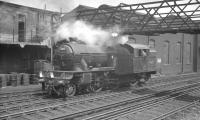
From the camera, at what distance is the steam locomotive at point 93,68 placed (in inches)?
517

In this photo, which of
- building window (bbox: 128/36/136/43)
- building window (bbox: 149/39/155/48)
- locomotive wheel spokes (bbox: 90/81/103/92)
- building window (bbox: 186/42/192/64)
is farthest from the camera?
building window (bbox: 186/42/192/64)

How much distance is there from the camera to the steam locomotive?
1314cm

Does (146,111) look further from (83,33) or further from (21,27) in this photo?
(21,27)

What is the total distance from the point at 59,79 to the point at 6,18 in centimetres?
996

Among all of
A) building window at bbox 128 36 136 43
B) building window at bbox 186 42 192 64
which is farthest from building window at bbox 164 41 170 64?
building window at bbox 128 36 136 43

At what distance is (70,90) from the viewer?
13.3 meters

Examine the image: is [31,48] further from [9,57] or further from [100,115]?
[100,115]

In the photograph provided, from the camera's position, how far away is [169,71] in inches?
1330

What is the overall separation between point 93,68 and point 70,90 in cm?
190

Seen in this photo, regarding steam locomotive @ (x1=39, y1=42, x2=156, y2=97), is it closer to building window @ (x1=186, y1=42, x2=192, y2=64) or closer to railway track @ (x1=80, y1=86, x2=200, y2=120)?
railway track @ (x1=80, y1=86, x2=200, y2=120)

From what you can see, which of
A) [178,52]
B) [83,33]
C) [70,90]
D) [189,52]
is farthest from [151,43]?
[70,90]

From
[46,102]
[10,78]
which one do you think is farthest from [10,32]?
[46,102]

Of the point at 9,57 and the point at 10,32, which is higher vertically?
the point at 10,32

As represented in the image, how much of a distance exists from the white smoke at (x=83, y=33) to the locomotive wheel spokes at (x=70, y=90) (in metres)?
3.31
